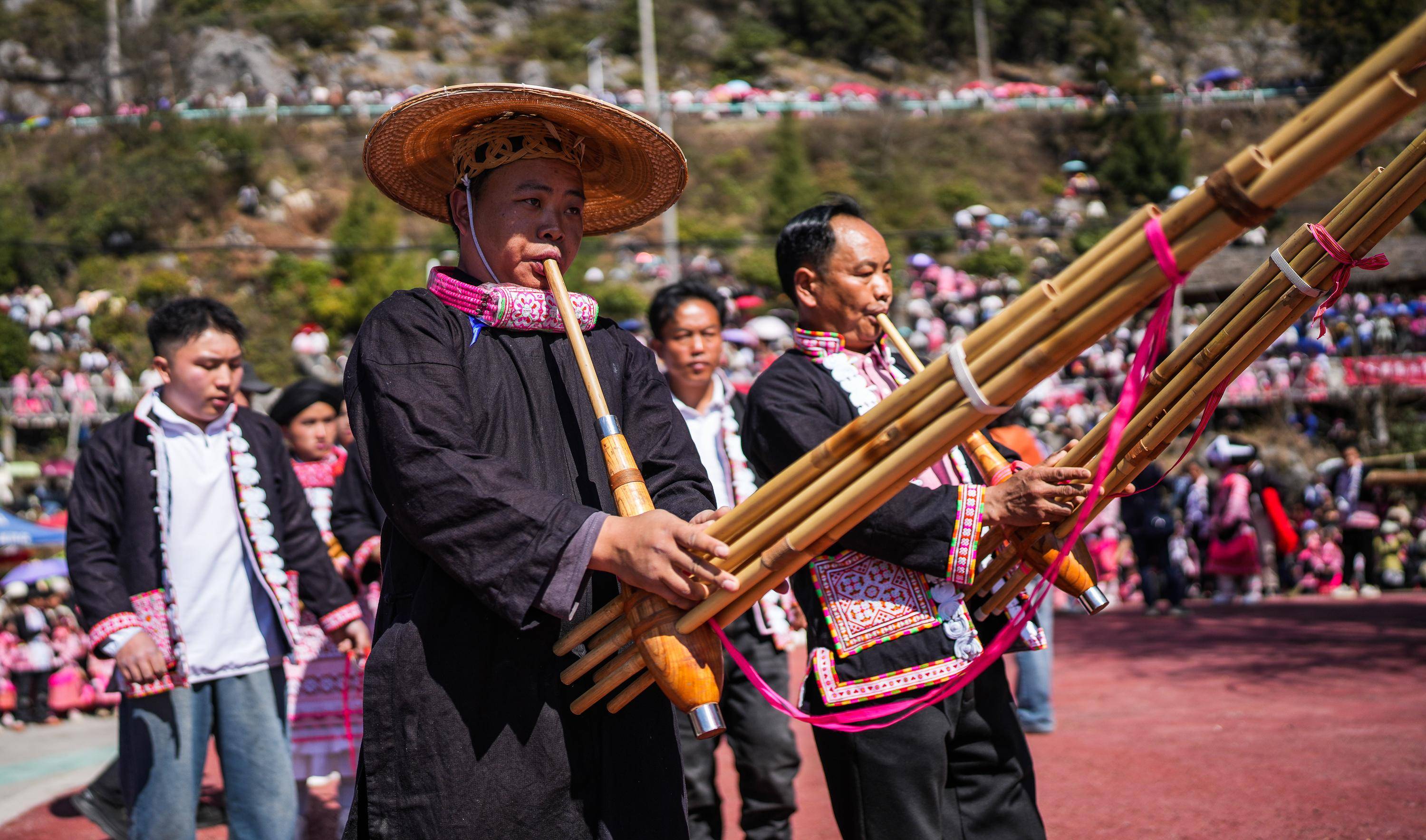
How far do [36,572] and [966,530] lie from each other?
9964 mm

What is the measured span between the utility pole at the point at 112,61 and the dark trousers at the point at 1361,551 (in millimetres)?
56515

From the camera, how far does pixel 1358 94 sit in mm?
1442

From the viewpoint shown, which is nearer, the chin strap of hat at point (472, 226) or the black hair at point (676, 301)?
the chin strap of hat at point (472, 226)

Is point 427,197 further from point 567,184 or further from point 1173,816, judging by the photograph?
point 1173,816

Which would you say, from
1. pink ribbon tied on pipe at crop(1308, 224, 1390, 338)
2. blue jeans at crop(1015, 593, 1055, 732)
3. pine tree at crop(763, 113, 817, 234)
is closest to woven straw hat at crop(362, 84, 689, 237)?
pink ribbon tied on pipe at crop(1308, 224, 1390, 338)

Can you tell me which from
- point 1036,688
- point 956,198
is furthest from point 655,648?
point 956,198

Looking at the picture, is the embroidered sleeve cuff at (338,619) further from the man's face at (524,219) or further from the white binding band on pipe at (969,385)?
the white binding band on pipe at (969,385)

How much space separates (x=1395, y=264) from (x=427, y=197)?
115 feet

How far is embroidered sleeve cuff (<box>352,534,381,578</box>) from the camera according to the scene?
4.79 metres

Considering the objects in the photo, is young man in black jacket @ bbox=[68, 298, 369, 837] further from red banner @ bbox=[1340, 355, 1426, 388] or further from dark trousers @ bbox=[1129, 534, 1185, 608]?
red banner @ bbox=[1340, 355, 1426, 388]

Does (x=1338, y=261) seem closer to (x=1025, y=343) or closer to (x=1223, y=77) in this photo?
(x=1025, y=343)

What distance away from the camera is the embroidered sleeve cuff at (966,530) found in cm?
275

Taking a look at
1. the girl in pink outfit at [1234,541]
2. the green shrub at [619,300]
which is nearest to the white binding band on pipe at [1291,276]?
the girl in pink outfit at [1234,541]

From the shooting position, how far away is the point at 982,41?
242 feet
